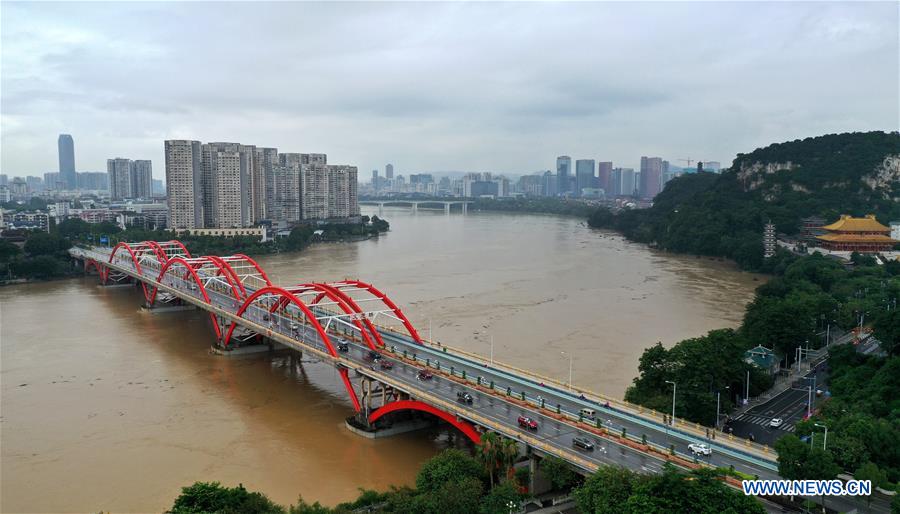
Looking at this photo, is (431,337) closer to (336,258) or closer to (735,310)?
(735,310)

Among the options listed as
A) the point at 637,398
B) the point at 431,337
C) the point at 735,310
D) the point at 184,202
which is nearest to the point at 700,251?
the point at 735,310

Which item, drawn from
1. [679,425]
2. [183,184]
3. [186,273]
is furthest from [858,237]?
[183,184]

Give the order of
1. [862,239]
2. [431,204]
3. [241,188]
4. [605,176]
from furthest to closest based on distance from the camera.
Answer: [605,176] < [431,204] < [241,188] < [862,239]

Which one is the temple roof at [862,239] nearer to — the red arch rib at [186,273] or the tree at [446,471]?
the red arch rib at [186,273]

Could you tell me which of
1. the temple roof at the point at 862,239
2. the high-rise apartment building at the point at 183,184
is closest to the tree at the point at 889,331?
the temple roof at the point at 862,239

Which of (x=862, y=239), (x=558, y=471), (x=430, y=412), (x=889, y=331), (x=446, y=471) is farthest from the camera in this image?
(x=862, y=239)

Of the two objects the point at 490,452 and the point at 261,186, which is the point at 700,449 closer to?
the point at 490,452

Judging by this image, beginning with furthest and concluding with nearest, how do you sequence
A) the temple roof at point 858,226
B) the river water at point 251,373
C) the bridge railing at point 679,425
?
the temple roof at point 858,226, the river water at point 251,373, the bridge railing at point 679,425
